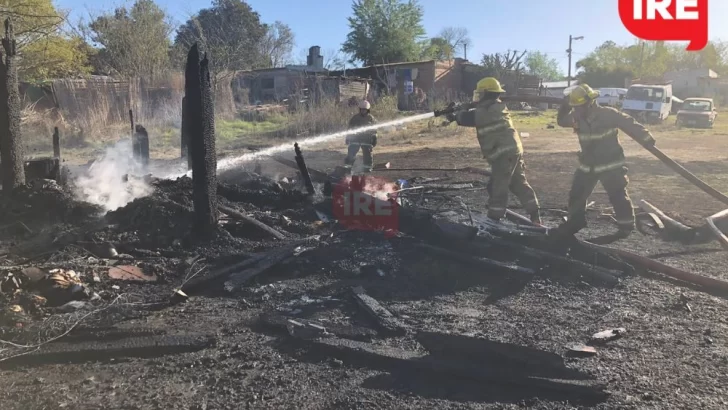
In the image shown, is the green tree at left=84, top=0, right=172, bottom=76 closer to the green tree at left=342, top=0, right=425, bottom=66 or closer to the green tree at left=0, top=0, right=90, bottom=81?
the green tree at left=0, top=0, right=90, bottom=81

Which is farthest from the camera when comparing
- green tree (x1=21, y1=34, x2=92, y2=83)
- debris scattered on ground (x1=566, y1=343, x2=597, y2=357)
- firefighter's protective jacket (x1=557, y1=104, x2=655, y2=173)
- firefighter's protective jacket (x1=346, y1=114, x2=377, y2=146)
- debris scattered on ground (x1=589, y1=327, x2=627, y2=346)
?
green tree (x1=21, y1=34, x2=92, y2=83)

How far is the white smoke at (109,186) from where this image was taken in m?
7.24

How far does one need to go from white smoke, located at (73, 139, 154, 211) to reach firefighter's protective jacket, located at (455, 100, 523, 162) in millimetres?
4593

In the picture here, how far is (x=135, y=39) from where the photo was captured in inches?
1041

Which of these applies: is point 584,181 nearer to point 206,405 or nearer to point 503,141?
point 503,141

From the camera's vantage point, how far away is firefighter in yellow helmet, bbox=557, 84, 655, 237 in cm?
593

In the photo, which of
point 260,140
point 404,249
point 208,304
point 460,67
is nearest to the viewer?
point 208,304

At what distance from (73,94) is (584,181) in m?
20.1

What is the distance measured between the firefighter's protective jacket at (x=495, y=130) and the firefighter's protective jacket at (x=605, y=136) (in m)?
0.81

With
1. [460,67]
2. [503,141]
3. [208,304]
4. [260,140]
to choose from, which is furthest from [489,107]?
[460,67]

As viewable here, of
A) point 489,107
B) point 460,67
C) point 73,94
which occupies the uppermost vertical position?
point 460,67

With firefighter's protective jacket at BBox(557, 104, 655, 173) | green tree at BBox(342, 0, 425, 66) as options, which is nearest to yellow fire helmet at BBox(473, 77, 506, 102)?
firefighter's protective jacket at BBox(557, 104, 655, 173)

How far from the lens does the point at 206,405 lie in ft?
9.83

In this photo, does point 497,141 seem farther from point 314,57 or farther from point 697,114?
point 314,57
